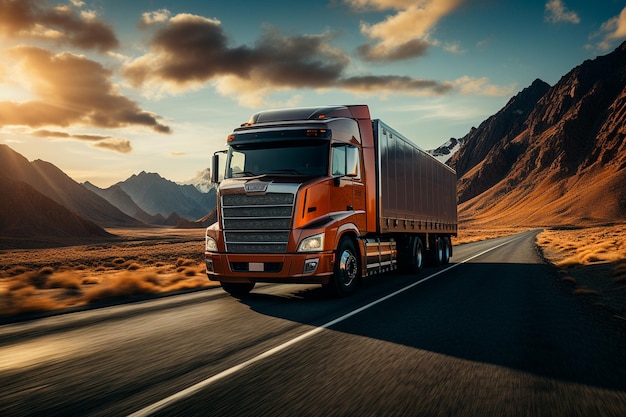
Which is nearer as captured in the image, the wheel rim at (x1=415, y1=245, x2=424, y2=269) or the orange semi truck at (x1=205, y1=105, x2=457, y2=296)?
the orange semi truck at (x1=205, y1=105, x2=457, y2=296)

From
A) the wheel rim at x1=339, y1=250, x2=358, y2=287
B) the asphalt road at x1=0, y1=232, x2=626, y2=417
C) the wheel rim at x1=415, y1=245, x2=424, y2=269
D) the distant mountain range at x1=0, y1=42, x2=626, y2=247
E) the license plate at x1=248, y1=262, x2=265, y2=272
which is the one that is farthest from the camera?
the distant mountain range at x1=0, y1=42, x2=626, y2=247

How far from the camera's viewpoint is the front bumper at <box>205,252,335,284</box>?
9.82 m

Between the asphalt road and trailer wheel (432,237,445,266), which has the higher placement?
trailer wheel (432,237,445,266)

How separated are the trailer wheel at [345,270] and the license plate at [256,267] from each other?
1546 mm

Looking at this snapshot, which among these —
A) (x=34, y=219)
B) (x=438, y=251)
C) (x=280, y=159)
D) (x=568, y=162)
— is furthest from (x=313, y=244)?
(x=568, y=162)

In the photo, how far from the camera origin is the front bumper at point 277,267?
9820mm

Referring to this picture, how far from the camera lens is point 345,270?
1089 centimetres

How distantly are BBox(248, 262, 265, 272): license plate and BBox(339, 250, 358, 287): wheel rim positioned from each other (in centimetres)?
172

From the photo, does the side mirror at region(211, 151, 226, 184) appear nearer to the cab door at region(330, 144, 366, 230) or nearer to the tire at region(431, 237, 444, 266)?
the cab door at region(330, 144, 366, 230)

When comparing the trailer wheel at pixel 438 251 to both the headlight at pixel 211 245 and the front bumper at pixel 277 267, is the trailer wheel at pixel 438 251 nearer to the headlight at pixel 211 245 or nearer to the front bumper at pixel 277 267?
the front bumper at pixel 277 267

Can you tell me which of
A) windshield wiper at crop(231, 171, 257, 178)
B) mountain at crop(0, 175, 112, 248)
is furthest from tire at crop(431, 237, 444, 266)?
mountain at crop(0, 175, 112, 248)

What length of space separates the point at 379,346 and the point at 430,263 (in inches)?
571

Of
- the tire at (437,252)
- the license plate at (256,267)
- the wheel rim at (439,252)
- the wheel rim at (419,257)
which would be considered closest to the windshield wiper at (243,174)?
the license plate at (256,267)

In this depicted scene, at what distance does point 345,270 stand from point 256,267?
201cm
